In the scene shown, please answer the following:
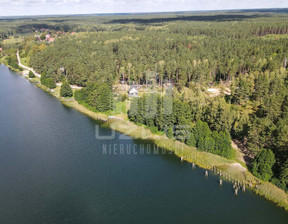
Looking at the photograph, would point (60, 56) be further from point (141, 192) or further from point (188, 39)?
point (141, 192)

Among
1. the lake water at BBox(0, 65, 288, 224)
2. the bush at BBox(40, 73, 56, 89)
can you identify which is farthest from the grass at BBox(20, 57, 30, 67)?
the lake water at BBox(0, 65, 288, 224)

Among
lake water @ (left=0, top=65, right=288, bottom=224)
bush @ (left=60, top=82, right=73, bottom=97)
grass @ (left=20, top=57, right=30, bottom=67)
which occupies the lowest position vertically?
lake water @ (left=0, top=65, right=288, bottom=224)

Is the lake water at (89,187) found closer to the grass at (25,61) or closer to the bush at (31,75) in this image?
the bush at (31,75)

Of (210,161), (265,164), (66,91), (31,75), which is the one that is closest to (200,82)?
(66,91)

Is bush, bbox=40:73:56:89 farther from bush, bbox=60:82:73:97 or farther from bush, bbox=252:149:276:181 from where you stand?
bush, bbox=252:149:276:181

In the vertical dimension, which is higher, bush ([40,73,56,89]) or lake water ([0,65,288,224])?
bush ([40,73,56,89])

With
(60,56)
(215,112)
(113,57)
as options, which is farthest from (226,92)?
(60,56)

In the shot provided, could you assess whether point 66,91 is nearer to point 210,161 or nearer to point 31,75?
point 31,75
